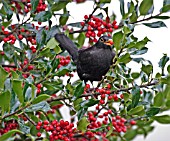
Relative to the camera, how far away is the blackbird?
83.4 inches

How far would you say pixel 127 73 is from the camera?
2271mm

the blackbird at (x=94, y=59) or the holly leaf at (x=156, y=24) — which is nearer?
the blackbird at (x=94, y=59)

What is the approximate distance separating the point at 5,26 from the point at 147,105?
33.9 inches

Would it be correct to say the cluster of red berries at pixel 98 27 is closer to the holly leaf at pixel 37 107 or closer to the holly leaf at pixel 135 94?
the holly leaf at pixel 135 94

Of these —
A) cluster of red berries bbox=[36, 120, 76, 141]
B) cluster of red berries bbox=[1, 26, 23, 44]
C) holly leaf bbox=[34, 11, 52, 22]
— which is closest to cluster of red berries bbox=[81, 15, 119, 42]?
holly leaf bbox=[34, 11, 52, 22]

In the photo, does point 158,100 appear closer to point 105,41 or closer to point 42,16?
point 105,41

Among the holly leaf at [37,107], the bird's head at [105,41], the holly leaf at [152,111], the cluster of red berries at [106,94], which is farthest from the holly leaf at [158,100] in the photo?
the holly leaf at [37,107]

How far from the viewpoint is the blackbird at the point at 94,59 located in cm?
212

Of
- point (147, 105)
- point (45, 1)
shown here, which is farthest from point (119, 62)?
point (45, 1)

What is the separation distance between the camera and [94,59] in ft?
7.14

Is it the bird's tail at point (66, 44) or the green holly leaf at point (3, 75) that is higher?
the bird's tail at point (66, 44)

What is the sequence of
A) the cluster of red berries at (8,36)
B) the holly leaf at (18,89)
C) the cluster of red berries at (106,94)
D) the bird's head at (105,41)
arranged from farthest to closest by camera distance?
the cluster of red berries at (8,36) < the bird's head at (105,41) < the cluster of red berries at (106,94) < the holly leaf at (18,89)

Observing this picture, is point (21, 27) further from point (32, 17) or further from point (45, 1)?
point (45, 1)

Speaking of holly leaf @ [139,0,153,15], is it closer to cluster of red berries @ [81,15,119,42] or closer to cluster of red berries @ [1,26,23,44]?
cluster of red berries @ [81,15,119,42]
